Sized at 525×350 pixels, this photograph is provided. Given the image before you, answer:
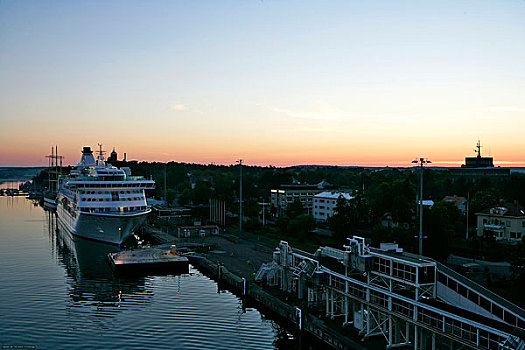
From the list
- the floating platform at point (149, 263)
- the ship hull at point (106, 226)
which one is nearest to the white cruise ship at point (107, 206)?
the ship hull at point (106, 226)

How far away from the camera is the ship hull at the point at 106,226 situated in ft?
193

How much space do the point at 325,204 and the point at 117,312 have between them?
5510 cm

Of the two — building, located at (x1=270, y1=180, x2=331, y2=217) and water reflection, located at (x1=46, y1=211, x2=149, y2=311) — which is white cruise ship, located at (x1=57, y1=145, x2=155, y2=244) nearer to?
water reflection, located at (x1=46, y1=211, x2=149, y2=311)

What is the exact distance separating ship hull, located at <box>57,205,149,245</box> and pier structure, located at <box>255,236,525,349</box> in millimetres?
32716

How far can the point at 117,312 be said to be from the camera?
110 ft

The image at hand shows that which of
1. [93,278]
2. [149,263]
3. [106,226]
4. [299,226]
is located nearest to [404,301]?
[149,263]

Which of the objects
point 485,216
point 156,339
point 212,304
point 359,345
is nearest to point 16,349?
point 156,339

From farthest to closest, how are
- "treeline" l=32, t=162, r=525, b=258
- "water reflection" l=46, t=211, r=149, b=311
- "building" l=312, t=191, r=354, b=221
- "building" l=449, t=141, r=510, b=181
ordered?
"building" l=449, t=141, r=510, b=181, "building" l=312, t=191, r=354, b=221, "treeline" l=32, t=162, r=525, b=258, "water reflection" l=46, t=211, r=149, b=311

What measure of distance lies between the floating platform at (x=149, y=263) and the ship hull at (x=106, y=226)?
401 inches

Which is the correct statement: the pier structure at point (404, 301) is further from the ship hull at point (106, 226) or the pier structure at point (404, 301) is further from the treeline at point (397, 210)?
the ship hull at point (106, 226)

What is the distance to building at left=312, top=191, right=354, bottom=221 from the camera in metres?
81.5

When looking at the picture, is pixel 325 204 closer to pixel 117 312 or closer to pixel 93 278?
pixel 93 278

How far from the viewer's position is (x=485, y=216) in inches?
2308

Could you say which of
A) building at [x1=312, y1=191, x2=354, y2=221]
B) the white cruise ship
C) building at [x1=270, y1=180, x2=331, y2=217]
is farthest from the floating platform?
building at [x1=270, y1=180, x2=331, y2=217]
